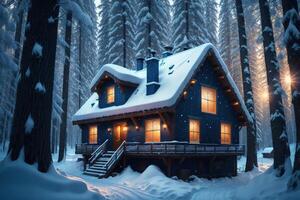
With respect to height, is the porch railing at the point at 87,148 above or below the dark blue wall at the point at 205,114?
below

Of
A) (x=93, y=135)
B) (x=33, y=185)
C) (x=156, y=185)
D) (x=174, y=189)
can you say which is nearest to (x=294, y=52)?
(x=174, y=189)

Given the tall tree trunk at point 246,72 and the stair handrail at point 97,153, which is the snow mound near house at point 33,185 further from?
the tall tree trunk at point 246,72

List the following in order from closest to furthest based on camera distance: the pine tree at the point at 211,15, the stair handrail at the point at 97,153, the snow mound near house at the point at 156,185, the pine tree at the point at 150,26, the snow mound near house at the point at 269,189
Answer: the snow mound near house at the point at 269,189
the snow mound near house at the point at 156,185
the stair handrail at the point at 97,153
the pine tree at the point at 150,26
the pine tree at the point at 211,15

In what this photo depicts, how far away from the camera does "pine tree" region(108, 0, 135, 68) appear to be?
114 ft

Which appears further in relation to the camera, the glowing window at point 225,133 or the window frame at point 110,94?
the window frame at point 110,94

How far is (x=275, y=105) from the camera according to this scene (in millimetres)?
13547

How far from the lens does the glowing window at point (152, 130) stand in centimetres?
2009

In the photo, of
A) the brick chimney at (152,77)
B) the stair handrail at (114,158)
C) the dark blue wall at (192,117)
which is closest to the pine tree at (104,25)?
the dark blue wall at (192,117)

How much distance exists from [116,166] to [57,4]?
47.0ft

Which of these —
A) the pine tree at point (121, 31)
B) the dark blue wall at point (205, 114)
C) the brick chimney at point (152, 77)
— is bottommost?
the dark blue wall at point (205, 114)

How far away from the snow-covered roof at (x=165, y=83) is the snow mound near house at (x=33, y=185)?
1060 centimetres

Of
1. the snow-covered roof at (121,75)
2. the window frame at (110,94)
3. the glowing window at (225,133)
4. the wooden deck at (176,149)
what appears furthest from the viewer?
the window frame at (110,94)

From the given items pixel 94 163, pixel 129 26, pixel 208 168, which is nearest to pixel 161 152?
pixel 208 168

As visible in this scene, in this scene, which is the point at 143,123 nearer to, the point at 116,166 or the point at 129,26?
the point at 116,166
